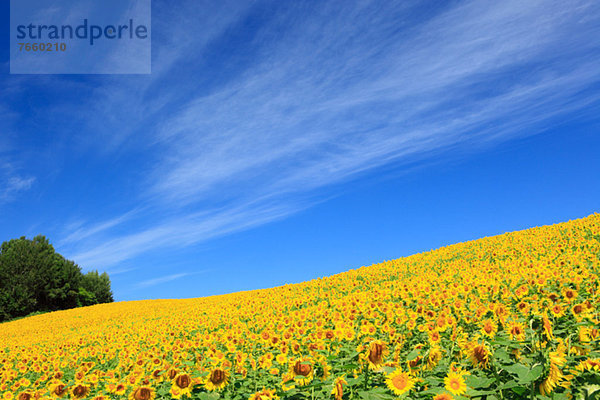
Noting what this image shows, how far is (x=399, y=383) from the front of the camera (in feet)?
10.1

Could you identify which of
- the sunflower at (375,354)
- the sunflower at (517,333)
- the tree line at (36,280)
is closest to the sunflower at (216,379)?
the sunflower at (375,354)

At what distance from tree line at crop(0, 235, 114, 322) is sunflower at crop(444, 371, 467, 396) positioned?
182 feet

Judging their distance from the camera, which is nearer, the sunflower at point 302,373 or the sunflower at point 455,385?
the sunflower at point 455,385

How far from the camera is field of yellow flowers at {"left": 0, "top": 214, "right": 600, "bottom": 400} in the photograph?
332 centimetres

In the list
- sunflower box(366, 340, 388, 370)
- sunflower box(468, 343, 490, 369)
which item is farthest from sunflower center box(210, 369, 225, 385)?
sunflower box(468, 343, 490, 369)

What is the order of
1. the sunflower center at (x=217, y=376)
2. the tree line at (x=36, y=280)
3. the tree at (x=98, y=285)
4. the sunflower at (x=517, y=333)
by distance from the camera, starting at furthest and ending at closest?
the tree at (x=98, y=285) < the tree line at (x=36, y=280) < the sunflower at (x=517, y=333) < the sunflower center at (x=217, y=376)

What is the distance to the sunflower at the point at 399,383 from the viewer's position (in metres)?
3.01

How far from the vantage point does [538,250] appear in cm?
1448

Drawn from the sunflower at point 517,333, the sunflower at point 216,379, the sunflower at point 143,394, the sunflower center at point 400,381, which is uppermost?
the sunflower at point 517,333

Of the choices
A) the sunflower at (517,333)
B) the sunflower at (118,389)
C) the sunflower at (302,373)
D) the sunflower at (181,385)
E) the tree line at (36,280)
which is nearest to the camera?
the sunflower at (302,373)

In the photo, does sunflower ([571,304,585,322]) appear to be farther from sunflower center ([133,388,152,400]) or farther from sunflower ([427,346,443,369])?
sunflower center ([133,388,152,400])

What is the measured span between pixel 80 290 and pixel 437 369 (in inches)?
2460

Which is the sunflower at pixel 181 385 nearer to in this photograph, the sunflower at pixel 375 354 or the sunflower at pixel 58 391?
the sunflower at pixel 375 354

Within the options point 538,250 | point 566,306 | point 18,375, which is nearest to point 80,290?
point 18,375
